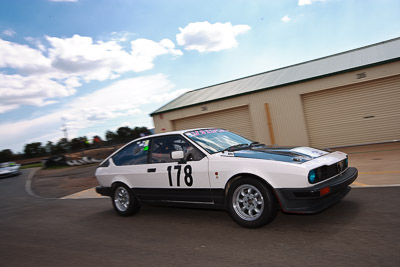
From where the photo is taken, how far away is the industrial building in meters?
12.3

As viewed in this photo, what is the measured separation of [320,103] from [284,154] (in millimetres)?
10563

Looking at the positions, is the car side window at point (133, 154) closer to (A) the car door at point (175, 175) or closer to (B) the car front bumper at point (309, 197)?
(A) the car door at point (175, 175)

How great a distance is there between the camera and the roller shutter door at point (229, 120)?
15.7 metres

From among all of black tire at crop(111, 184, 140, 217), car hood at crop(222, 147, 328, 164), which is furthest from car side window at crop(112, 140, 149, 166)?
car hood at crop(222, 147, 328, 164)

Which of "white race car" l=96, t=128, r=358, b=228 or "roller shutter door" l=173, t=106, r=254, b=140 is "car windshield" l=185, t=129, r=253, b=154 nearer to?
"white race car" l=96, t=128, r=358, b=228

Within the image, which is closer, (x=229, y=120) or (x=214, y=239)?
(x=214, y=239)

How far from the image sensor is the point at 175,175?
16.1ft

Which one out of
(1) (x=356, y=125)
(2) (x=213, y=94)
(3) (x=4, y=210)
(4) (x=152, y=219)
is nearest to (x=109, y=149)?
(2) (x=213, y=94)

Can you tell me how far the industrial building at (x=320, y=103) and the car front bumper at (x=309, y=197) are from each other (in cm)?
1034

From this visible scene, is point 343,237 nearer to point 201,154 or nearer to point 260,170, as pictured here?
point 260,170

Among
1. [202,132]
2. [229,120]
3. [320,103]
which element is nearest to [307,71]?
[320,103]

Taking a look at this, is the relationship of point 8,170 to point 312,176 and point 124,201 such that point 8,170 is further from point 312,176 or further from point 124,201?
point 312,176

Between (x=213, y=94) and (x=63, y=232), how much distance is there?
1348cm

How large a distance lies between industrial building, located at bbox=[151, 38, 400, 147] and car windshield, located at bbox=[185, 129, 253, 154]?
9.38 m
